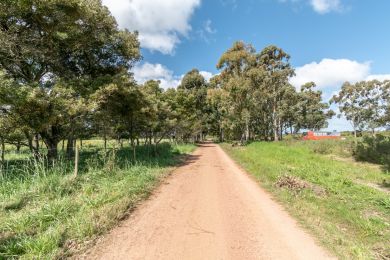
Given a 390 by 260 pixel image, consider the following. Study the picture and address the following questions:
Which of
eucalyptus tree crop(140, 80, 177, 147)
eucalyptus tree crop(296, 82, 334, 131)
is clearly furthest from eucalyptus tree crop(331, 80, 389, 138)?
eucalyptus tree crop(140, 80, 177, 147)

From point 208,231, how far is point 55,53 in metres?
11.5

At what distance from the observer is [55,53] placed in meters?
12.2

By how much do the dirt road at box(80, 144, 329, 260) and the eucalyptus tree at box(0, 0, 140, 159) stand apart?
18.1ft

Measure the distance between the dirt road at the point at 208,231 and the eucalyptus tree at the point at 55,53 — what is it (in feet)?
18.1

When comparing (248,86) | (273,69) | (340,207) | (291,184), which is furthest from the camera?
(273,69)

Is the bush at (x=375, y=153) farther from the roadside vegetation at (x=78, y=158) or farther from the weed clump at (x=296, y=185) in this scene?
the weed clump at (x=296, y=185)

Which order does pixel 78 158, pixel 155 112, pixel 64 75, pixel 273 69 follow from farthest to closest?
pixel 273 69 → pixel 155 112 → pixel 64 75 → pixel 78 158

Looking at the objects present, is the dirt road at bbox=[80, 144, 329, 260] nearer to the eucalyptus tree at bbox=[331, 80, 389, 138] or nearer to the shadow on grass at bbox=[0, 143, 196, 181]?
the shadow on grass at bbox=[0, 143, 196, 181]

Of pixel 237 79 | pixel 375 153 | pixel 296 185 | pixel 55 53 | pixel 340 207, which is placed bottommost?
pixel 340 207

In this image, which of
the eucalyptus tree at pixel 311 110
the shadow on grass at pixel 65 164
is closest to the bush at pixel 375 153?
the shadow on grass at pixel 65 164

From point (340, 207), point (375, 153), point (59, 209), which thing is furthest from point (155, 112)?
point (375, 153)

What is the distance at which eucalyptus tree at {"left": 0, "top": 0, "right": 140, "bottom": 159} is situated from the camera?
9234 mm

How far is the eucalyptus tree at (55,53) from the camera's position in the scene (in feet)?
30.3

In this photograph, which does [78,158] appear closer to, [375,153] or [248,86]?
[375,153]
